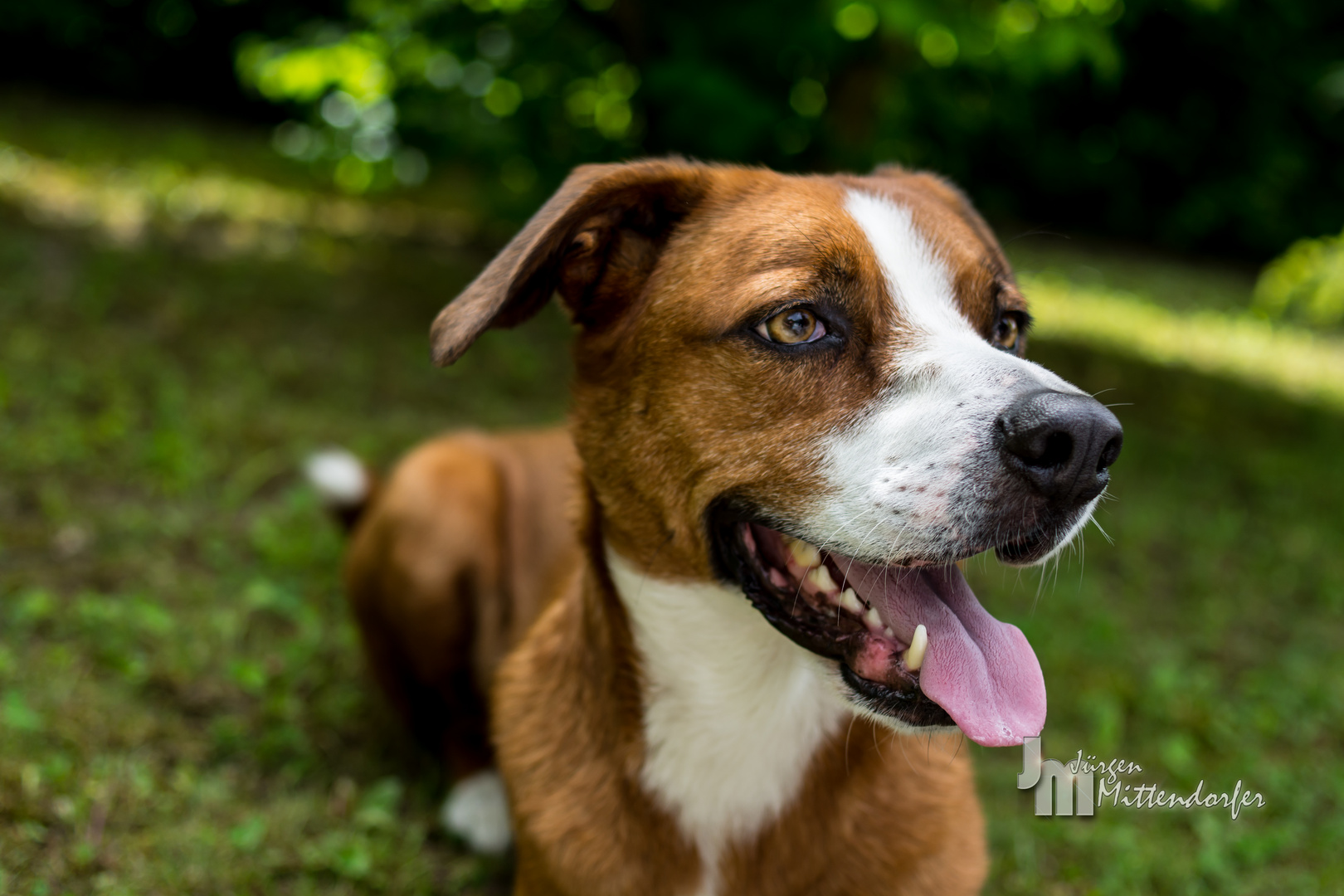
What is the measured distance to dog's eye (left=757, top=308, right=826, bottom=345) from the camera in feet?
7.66

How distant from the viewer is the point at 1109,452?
204cm

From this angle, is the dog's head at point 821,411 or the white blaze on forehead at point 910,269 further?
the white blaze on forehead at point 910,269

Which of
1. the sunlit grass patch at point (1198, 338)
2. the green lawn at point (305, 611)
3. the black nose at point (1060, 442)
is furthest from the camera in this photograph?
the sunlit grass patch at point (1198, 338)

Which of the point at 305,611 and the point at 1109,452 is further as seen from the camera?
the point at 305,611

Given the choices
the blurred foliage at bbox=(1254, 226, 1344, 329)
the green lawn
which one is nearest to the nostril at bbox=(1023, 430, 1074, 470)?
the green lawn

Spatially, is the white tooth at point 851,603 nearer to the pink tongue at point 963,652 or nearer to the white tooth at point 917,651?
the pink tongue at point 963,652

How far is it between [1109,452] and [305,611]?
3188 mm

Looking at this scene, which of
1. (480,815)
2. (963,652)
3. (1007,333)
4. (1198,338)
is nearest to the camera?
(963,652)

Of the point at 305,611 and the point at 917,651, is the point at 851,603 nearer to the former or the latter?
the point at 917,651

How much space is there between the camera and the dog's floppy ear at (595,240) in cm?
238

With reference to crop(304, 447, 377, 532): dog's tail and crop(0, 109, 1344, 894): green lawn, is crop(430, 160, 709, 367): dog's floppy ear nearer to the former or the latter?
crop(0, 109, 1344, 894): green lawn

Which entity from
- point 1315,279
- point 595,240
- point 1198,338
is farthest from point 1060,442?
point 1198,338

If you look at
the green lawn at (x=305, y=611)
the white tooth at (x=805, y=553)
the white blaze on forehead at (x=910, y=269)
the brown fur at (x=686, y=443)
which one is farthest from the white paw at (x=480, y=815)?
the white blaze on forehead at (x=910, y=269)

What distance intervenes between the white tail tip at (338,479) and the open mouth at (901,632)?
7.29 feet
